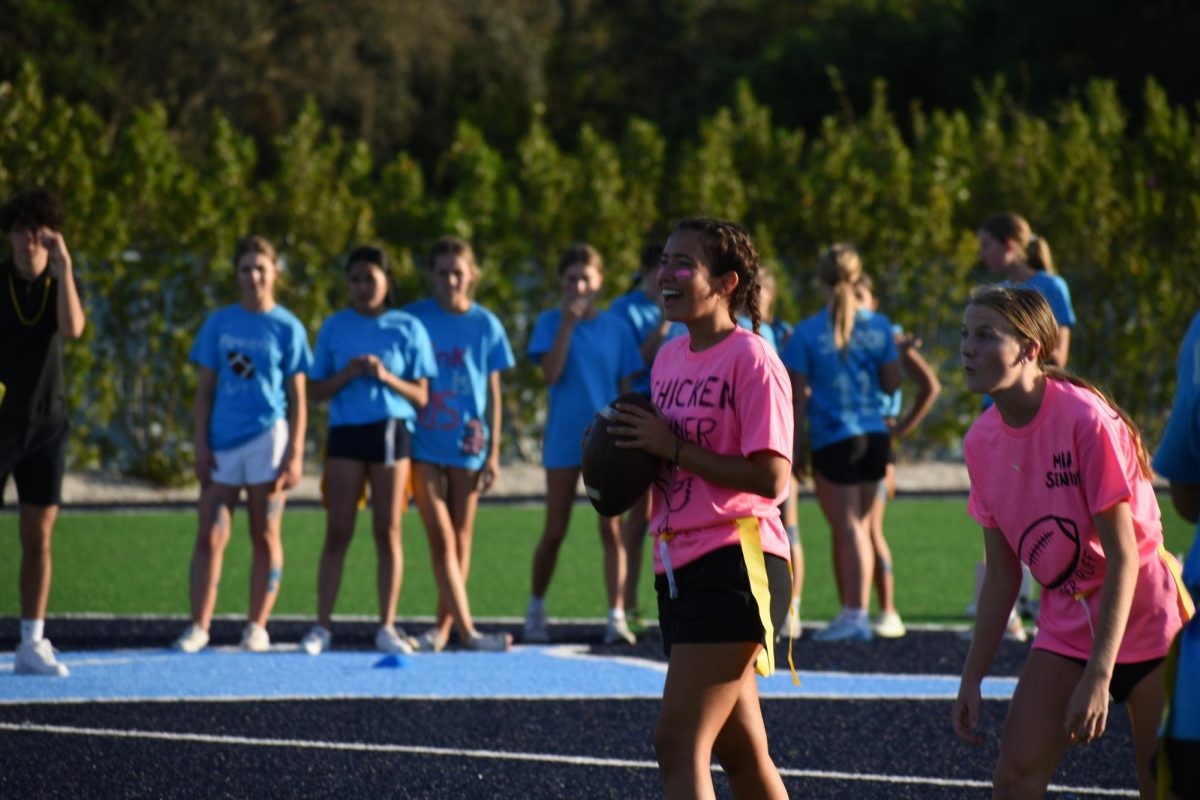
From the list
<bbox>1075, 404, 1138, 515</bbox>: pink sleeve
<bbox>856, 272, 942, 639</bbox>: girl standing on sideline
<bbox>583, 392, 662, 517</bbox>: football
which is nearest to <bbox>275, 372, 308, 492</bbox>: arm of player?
<bbox>856, 272, 942, 639</bbox>: girl standing on sideline

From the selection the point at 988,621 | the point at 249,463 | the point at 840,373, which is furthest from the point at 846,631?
the point at 988,621

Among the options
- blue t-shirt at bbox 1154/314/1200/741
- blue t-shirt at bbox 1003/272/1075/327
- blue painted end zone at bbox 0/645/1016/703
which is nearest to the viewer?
blue t-shirt at bbox 1154/314/1200/741

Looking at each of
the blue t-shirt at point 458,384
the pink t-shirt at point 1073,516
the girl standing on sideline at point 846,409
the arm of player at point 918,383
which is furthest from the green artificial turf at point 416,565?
the pink t-shirt at point 1073,516

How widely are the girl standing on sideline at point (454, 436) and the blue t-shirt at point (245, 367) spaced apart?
800 millimetres

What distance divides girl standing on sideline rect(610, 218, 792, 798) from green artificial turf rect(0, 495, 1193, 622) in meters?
5.94

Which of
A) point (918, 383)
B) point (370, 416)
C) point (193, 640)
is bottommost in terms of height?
point (193, 640)

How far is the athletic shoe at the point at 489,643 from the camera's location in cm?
872

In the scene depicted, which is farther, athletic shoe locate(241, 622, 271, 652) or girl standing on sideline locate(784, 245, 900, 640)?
girl standing on sideline locate(784, 245, 900, 640)

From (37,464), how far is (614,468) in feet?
14.1

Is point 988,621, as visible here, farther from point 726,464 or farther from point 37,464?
point 37,464

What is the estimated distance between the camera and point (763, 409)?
4246mm

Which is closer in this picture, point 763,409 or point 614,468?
point 763,409

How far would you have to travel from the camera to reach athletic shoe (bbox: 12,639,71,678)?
7758 millimetres

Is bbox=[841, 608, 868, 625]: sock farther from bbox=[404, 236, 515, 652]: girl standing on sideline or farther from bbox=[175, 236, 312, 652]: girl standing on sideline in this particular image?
bbox=[175, 236, 312, 652]: girl standing on sideline
